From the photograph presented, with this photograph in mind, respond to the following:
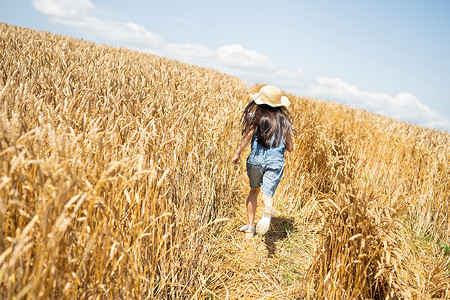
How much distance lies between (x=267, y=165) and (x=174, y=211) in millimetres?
1055

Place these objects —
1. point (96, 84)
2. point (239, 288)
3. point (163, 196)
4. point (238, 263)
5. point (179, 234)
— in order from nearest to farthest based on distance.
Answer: point (163, 196) < point (179, 234) < point (239, 288) < point (238, 263) < point (96, 84)

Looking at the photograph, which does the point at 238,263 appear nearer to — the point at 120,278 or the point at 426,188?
the point at 120,278

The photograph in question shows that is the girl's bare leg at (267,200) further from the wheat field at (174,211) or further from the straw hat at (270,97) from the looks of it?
the straw hat at (270,97)

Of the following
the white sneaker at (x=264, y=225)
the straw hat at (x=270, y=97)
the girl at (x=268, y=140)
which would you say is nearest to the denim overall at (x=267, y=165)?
the girl at (x=268, y=140)

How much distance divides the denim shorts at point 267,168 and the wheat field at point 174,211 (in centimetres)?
39

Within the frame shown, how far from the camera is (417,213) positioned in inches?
A: 143

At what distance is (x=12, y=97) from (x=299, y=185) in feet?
10.3

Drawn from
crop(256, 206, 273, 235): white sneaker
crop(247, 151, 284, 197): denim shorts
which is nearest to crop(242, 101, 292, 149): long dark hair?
crop(247, 151, 284, 197): denim shorts

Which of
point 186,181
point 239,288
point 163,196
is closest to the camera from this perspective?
point 163,196

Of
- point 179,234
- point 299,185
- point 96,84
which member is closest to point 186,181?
point 179,234

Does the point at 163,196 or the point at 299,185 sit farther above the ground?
the point at 163,196

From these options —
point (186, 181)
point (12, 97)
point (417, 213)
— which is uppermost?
point (12, 97)

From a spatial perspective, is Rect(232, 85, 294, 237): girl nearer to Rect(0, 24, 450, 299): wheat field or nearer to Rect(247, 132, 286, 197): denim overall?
Rect(247, 132, 286, 197): denim overall

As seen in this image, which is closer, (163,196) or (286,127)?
(163,196)
